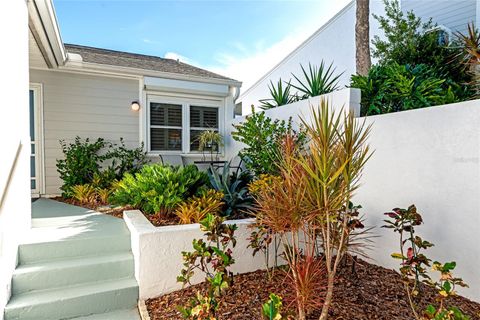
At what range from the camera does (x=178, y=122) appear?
28.9ft

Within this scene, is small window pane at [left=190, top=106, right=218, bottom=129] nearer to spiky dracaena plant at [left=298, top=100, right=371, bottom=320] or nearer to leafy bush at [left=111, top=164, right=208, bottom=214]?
leafy bush at [left=111, top=164, right=208, bottom=214]

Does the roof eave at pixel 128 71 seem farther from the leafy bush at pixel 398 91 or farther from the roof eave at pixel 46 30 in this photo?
the leafy bush at pixel 398 91

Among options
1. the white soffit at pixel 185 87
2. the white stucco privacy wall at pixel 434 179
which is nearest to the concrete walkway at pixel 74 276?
the white stucco privacy wall at pixel 434 179

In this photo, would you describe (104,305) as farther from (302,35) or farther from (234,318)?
(302,35)

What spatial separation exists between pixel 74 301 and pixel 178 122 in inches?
247

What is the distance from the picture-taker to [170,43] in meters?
14.8

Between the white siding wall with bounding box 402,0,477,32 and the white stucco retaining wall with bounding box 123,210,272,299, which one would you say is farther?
the white siding wall with bounding box 402,0,477,32

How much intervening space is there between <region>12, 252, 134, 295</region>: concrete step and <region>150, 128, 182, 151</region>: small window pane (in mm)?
5180

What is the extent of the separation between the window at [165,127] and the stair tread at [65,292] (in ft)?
18.0

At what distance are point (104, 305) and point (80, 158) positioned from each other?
15.4 feet

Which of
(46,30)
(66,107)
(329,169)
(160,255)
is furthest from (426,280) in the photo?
(66,107)

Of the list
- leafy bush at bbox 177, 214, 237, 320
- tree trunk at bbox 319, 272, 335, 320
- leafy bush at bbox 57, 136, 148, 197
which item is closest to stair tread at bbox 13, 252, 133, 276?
leafy bush at bbox 177, 214, 237, 320

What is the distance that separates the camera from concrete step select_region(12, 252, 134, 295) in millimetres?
3186

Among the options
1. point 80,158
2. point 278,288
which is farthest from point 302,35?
point 278,288
